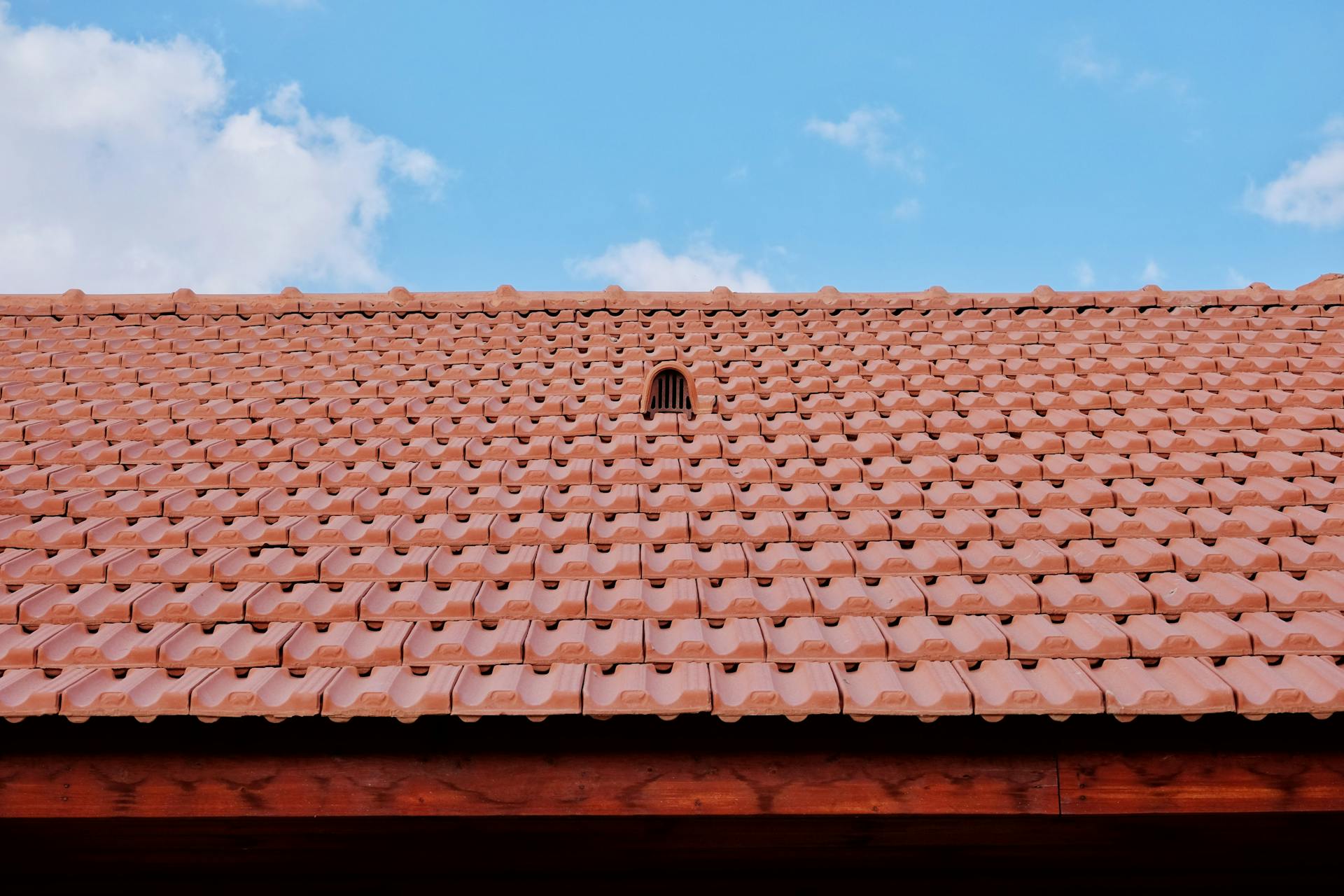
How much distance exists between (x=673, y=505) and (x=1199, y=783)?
7.20 ft

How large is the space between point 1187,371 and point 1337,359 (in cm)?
97

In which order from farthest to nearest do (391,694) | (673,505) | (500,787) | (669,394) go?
(669,394)
(673,505)
(500,787)
(391,694)

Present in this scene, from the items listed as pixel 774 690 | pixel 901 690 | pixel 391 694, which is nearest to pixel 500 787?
pixel 391 694

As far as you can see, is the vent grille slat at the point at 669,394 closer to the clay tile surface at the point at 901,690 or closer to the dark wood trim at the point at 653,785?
the clay tile surface at the point at 901,690

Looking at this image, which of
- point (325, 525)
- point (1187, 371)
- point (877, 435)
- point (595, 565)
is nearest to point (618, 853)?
point (595, 565)

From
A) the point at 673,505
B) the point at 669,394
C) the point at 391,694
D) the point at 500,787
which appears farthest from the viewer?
the point at 669,394

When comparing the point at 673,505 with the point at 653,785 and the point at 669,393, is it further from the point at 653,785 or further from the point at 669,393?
the point at 653,785

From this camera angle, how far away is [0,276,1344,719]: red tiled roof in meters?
2.81

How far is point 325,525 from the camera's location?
3779mm

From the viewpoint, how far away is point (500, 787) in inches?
108

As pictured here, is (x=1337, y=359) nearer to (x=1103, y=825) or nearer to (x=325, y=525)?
(x=1103, y=825)

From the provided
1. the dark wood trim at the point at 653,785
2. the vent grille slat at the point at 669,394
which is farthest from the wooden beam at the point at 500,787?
the vent grille slat at the point at 669,394

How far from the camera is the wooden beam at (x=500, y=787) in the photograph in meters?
2.75

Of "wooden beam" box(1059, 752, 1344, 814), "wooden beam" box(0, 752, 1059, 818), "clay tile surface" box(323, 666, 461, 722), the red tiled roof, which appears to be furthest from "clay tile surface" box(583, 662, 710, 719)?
"wooden beam" box(1059, 752, 1344, 814)
